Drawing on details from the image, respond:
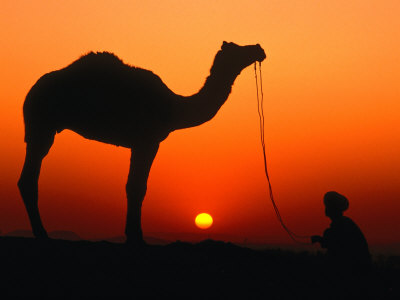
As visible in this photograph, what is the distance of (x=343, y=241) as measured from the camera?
10.4 metres

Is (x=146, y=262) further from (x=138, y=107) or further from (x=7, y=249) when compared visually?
(x=138, y=107)

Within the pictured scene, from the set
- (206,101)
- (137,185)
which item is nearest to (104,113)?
(137,185)

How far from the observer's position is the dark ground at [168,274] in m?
8.73

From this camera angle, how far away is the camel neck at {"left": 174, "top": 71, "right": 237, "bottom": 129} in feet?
48.1

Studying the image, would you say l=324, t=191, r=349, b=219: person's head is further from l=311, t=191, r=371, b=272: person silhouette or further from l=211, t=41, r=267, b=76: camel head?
l=211, t=41, r=267, b=76: camel head

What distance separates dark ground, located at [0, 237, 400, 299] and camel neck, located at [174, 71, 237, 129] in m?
3.94

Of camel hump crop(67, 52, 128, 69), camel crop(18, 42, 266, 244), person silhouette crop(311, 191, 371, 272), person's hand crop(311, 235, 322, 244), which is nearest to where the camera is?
person silhouette crop(311, 191, 371, 272)

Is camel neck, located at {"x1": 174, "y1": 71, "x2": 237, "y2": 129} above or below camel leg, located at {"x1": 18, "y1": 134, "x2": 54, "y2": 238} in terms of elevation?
above

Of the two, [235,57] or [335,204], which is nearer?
[335,204]

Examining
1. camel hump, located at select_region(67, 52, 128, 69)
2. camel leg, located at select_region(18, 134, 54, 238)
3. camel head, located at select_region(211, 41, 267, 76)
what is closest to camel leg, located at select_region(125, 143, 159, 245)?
camel leg, located at select_region(18, 134, 54, 238)

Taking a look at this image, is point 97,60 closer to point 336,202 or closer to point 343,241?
point 336,202

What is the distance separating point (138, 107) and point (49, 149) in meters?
2.16

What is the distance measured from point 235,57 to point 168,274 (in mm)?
7040

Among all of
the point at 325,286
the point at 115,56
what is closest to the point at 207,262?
the point at 325,286
